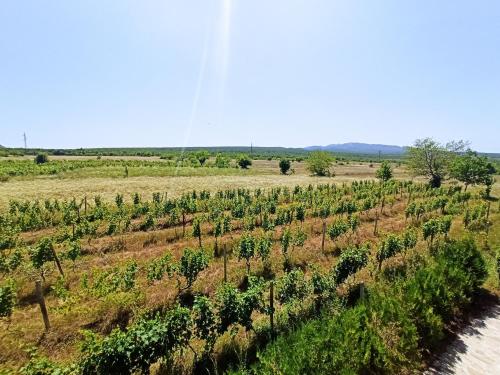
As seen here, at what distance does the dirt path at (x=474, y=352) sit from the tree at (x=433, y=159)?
140 feet

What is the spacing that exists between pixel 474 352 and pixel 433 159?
153ft

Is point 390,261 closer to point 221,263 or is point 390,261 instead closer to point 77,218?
point 221,263

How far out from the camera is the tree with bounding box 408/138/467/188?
4769 cm

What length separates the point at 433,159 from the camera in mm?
48375

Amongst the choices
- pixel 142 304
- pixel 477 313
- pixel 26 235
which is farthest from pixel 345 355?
pixel 26 235

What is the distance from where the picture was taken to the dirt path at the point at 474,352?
8047 millimetres

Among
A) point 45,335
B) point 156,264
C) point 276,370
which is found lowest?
point 45,335

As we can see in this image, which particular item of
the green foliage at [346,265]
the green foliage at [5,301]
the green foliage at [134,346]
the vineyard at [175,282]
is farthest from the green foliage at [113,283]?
the green foliage at [346,265]

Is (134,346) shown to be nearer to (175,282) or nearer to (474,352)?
(175,282)

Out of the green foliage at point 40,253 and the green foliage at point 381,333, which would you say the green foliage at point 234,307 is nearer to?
the green foliage at point 381,333

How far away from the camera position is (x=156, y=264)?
13.7m

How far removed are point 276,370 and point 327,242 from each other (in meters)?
13.4

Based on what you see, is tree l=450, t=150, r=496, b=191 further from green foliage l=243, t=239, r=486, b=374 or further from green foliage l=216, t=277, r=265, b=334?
green foliage l=216, t=277, r=265, b=334

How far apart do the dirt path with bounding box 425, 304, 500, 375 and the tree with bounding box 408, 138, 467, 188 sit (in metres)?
42.7
